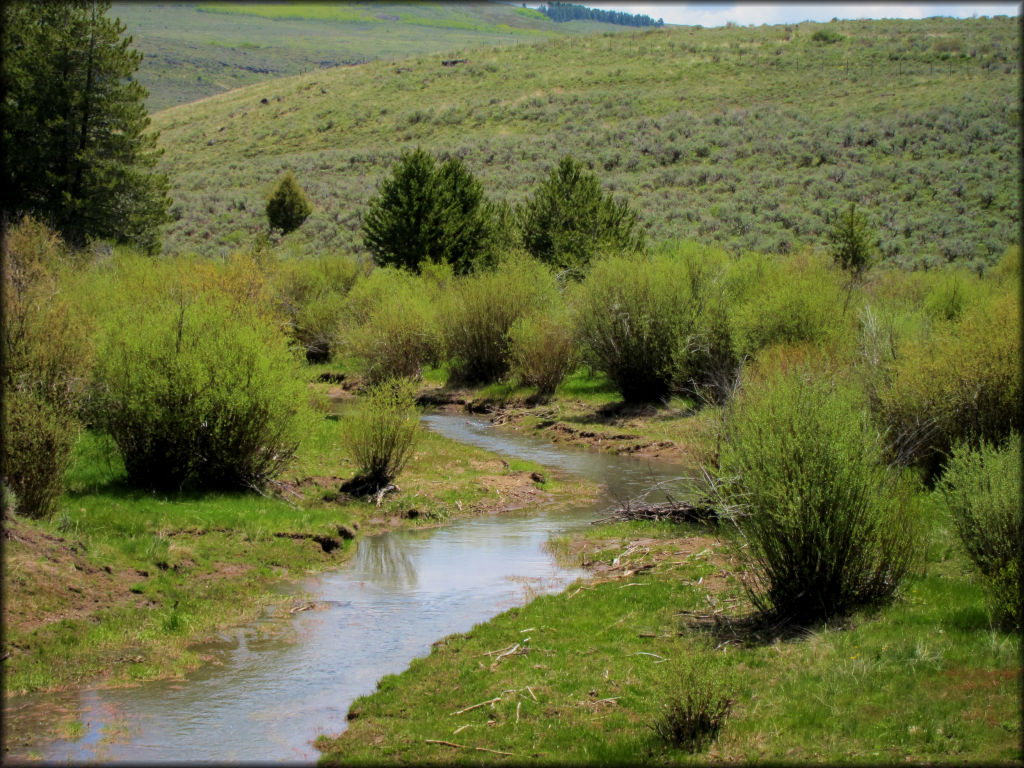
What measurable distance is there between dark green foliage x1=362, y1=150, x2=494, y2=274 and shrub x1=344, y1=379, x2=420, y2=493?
24.1m

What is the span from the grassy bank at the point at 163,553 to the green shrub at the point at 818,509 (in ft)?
23.5

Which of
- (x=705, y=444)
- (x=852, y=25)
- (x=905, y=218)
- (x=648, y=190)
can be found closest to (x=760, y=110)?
(x=648, y=190)

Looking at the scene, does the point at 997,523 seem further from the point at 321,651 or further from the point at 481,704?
the point at 321,651

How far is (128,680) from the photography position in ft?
32.6

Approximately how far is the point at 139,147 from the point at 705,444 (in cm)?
3092

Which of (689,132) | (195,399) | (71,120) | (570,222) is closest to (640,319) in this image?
(195,399)

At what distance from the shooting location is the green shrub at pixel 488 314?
109ft

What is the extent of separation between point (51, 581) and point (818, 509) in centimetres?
982

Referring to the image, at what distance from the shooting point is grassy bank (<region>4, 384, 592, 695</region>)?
1045 centimetres

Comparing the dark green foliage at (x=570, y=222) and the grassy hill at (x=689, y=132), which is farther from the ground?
the grassy hill at (x=689, y=132)

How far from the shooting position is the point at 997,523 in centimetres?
966

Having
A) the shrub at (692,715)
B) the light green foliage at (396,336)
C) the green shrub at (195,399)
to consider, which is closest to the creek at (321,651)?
the green shrub at (195,399)

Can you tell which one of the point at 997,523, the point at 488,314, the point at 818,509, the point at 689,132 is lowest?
the point at 488,314

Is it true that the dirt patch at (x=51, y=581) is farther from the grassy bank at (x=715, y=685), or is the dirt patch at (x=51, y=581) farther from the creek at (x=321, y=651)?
the grassy bank at (x=715, y=685)
